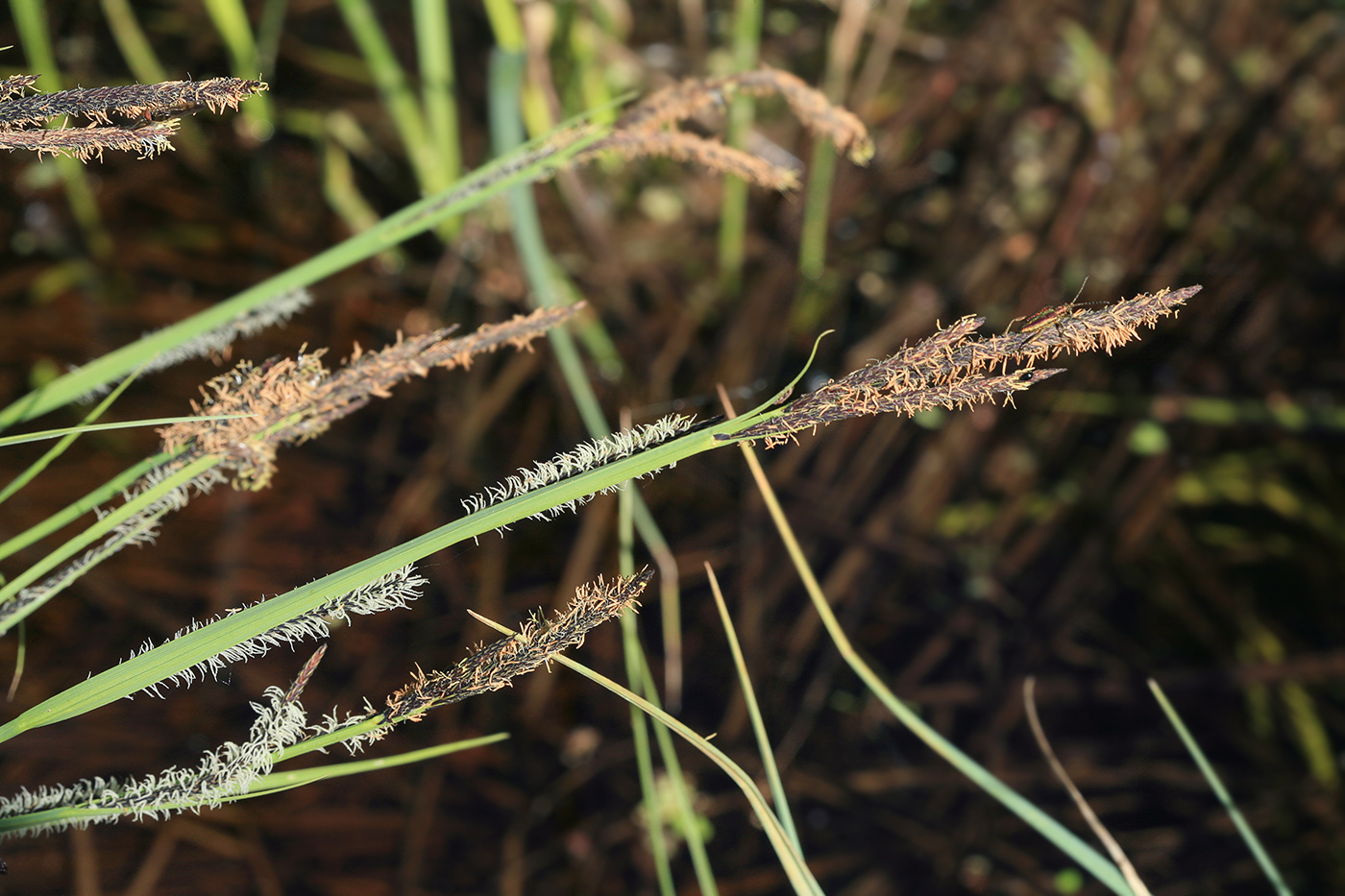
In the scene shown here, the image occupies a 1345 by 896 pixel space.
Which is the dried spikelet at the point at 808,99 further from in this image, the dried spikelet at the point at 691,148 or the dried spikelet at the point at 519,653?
the dried spikelet at the point at 519,653

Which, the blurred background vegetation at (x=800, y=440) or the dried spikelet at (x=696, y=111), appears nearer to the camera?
the dried spikelet at (x=696, y=111)

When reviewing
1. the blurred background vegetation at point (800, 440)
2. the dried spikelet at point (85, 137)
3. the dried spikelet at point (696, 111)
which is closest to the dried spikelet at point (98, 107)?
the dried spikelet at point (85, 137)

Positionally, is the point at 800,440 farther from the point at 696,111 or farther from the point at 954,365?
the point at 954,365

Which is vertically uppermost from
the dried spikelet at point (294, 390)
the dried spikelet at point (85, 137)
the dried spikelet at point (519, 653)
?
the dried spikelet at point (85, 137)

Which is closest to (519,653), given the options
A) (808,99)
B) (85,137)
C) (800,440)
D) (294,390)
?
(294,390)

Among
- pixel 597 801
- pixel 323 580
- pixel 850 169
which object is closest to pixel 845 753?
pixel 597 801

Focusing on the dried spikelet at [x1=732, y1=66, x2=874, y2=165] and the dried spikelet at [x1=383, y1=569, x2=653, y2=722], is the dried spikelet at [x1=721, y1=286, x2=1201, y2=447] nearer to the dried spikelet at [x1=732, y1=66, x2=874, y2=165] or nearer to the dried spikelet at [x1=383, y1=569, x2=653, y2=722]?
the dried spikelet at [x1=383, y1=569, x2=653, y2=722]

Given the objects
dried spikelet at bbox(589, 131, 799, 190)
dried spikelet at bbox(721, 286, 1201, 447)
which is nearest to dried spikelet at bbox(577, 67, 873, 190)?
dried spikelet at bbox(589, 131, 799, 190)

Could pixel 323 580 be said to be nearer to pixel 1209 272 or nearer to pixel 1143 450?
pixel 1143 450
